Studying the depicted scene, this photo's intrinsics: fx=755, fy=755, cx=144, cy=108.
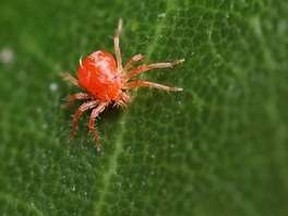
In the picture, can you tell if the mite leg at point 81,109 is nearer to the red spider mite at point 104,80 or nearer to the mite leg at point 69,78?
the red spider mite at point 104,80

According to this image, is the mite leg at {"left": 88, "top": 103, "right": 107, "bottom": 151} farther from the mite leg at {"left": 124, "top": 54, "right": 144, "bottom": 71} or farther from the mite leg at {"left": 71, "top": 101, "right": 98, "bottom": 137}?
the mite leg at {"left": 124, "top": 54, "right": 144, "bottom": 71}

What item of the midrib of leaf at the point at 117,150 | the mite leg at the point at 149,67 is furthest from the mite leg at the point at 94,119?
the mite leg at the point at 149,67

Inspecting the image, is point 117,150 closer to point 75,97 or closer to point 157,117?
point 157,117

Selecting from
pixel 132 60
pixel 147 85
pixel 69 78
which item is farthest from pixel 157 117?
pixel 69 78

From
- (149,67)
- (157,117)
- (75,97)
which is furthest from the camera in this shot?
(75,97)

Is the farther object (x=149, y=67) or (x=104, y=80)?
(x=104, y=80)

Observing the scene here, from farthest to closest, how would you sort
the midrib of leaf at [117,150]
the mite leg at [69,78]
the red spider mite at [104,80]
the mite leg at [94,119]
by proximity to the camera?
the mite leg at [69,78] → the red spider mite at [104,80] → the mite leg at [94,119] → the midrib of leaf at [117,150]
